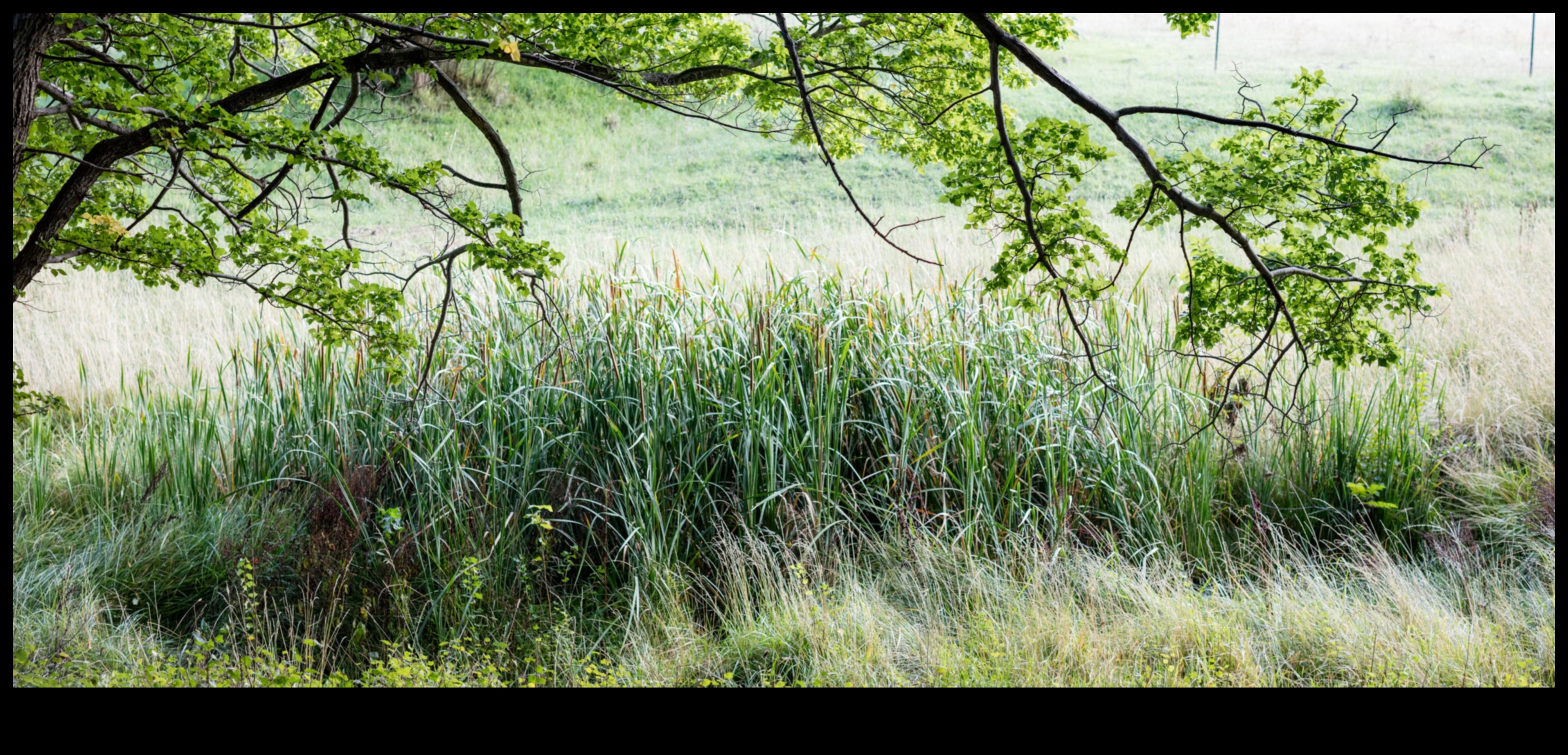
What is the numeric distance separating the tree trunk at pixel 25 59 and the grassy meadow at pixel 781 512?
3.40ft

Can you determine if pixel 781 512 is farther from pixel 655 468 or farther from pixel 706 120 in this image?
pixel 706 120

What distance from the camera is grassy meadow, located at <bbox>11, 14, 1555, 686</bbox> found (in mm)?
2879

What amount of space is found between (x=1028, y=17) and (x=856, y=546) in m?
1.83

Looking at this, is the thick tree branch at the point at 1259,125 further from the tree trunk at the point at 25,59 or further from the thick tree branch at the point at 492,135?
the tree trunk at the point at 25,59

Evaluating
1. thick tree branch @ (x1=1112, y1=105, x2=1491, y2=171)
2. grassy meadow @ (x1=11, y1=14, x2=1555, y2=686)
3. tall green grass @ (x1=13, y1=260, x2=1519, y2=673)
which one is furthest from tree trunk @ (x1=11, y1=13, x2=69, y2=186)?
thick tree branch @ (x1=1112, y1=105, x2=1491, y2=171)

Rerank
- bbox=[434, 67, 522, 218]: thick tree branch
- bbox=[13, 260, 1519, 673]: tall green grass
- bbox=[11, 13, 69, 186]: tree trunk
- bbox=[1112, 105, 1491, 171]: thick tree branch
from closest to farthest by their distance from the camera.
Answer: bbox=[1112, 105, 1491, 171]: thick tree branch → bbox=[11, 13, 69, 186]: tree trunk → bbox=[434, 67, 522, 218]: thick tree branch → bbox=[13, 260, 1519, 673]: tall green grass

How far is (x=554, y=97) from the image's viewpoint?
17297 millimetres

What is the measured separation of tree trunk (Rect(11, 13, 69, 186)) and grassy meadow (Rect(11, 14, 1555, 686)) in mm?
1036

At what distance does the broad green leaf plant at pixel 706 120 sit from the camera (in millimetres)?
2166

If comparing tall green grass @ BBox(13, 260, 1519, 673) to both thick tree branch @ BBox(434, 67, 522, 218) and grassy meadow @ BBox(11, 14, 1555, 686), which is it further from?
thick tree branch @ BBox(434, 67, 522, 218)

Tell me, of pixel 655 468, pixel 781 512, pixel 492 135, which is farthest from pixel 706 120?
pixel 781 512

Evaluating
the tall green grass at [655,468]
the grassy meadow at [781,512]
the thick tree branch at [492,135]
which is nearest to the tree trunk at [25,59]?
the thick tree branch at [492,135]
